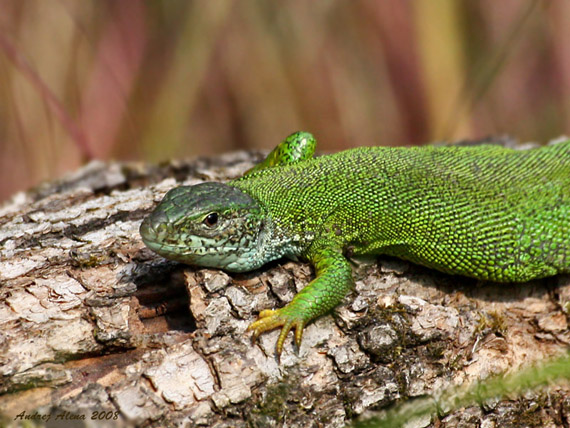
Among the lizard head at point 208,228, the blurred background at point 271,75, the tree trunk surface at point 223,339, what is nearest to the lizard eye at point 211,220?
the lizard head at point 208,228

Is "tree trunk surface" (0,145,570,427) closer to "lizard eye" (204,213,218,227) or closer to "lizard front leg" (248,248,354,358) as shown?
"lizard front leg" (248,248,354,358)

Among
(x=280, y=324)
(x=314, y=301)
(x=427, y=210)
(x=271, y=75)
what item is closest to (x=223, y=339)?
(x=280, y=324)

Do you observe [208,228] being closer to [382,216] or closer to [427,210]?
[382,216]

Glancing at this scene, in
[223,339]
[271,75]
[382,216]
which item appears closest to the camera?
[223,339]

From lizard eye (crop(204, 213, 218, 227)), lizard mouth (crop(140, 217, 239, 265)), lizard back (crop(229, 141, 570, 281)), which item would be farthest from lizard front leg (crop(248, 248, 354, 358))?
lizard eye (crop(204, 213, 218, 227))

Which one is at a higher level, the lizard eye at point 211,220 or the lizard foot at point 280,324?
the lizard eye at point 211,220

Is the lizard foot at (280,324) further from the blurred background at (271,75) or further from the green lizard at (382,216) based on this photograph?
the blurred background at (271,75)
